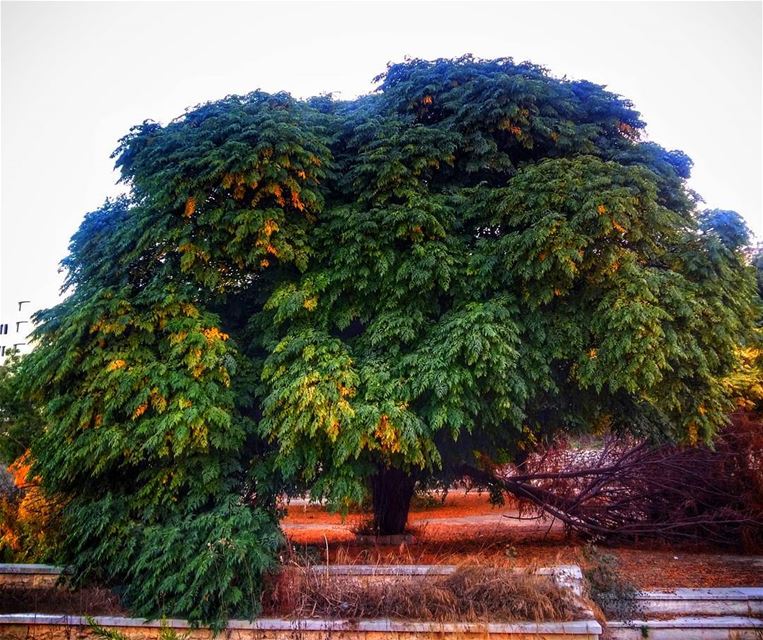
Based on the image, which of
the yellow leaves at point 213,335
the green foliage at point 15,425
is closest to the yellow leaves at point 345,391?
the yellow leaves at point 213,335

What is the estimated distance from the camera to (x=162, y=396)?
7.39 m

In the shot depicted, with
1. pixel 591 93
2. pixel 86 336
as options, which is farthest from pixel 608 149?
pixel 86 336

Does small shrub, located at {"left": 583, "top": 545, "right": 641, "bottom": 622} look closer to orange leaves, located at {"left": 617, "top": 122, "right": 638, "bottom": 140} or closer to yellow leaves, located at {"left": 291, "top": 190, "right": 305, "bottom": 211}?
yellow leaves, located at {"left": 291, "top": 190, "right": 305, "bottom": 211}

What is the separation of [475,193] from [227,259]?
14.6ft

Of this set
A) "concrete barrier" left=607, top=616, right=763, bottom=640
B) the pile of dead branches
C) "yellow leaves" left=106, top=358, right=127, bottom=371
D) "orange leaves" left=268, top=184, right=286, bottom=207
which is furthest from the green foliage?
"concrete barrier" left=607, top=616, right=763, bottom=640

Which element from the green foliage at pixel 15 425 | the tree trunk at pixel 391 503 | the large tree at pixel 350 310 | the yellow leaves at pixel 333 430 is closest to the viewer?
the yellow leaves at pixel 333 430

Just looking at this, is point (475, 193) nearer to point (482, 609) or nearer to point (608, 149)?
point (608, 149)

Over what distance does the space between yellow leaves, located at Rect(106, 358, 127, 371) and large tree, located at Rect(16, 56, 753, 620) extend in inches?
1.3

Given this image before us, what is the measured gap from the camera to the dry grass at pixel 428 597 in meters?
6.30

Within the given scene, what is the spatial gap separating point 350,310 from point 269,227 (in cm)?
186

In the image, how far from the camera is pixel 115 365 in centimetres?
764

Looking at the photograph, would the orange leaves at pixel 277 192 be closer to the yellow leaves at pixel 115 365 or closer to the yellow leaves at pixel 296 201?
the yellow leaves at pixel 296 201

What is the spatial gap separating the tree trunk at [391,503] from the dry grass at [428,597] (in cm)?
368

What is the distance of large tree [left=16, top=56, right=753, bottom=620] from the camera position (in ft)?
23.6
